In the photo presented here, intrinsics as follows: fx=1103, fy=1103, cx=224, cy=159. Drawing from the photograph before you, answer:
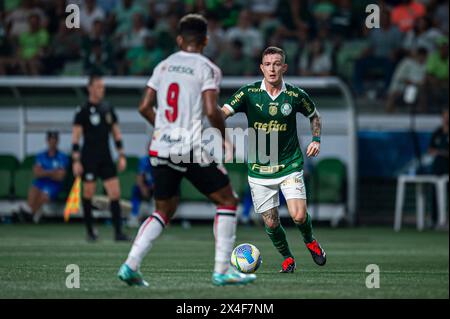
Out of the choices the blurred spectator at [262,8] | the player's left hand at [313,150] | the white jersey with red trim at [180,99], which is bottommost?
the player's left hand at [313,150]

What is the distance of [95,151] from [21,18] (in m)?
8.46

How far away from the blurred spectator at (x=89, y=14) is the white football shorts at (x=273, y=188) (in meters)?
13.2

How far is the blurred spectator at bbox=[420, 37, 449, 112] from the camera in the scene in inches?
888

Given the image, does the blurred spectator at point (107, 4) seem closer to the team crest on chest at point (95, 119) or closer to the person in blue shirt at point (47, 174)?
the person in blue shirt at point (47, 174)

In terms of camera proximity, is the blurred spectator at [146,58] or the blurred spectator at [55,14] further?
the blurred spectator at [55,14]

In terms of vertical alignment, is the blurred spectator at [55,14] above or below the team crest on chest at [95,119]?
above

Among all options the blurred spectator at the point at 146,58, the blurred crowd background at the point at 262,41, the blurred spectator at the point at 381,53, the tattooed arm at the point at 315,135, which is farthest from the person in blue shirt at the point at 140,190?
the tattooed arm at the point at 315,135

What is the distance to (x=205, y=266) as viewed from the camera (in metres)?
12.3

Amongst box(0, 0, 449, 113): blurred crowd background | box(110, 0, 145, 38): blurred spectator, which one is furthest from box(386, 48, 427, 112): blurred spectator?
box(110, 0, 145, 38): blurred spectator

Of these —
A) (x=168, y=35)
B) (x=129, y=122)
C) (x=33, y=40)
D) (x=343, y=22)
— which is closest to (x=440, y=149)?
(x=343, y=22)

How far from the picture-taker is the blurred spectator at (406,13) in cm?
2373

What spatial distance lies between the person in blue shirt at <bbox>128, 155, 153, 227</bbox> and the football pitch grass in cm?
136

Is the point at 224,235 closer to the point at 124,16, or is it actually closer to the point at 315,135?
the point at 315,135
